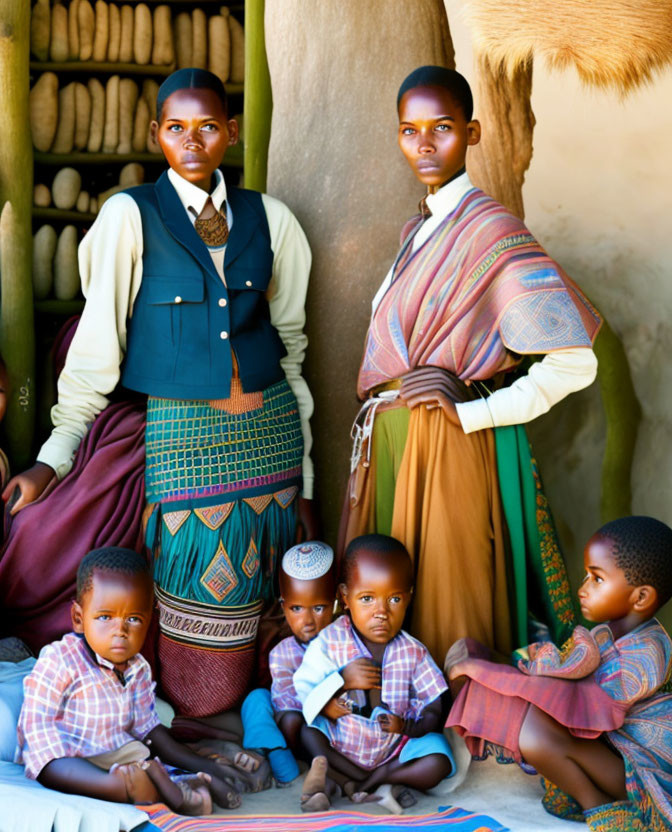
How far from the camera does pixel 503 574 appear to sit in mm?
3312

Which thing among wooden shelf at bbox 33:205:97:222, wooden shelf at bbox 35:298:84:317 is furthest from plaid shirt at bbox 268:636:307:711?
wooden shelf at bbox 33:205:97:222

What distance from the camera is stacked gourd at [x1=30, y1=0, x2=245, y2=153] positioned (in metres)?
5.69

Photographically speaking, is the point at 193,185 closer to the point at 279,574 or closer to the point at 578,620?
the point at 279,574

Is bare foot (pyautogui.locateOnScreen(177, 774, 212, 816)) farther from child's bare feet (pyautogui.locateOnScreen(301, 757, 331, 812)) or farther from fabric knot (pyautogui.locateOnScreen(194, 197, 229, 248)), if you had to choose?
fabric knot (pyautogui.locateOnScreen(194, 197, 229, 248))

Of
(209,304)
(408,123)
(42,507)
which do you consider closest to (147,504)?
(42,507)

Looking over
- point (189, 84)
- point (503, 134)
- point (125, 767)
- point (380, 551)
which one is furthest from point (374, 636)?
point (503, 134)

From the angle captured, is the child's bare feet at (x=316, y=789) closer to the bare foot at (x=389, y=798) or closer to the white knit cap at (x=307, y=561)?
the bare foot at (x=389, y=798)

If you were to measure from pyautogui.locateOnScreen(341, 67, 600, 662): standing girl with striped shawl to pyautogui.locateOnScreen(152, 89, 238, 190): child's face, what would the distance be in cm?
55

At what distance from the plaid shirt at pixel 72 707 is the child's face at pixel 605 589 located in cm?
118

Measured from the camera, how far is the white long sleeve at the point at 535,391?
3189 mm

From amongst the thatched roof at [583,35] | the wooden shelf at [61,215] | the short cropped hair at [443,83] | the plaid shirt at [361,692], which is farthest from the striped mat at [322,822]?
the wooden shelf at [61,215]

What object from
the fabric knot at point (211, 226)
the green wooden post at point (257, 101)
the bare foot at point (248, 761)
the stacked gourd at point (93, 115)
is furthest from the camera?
the stacked gourd at point (93, 115)

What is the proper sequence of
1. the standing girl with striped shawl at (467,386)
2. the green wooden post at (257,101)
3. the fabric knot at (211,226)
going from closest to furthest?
the standing girl with striped shawl at (467,386)
the fabric knot at (211,226)
the green wooden post at (257,101)

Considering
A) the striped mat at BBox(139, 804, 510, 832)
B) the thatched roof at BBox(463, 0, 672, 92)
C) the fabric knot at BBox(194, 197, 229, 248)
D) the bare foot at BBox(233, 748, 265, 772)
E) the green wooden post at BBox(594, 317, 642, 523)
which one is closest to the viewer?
the striped mat at BBox(139, 804, 510, 832)
